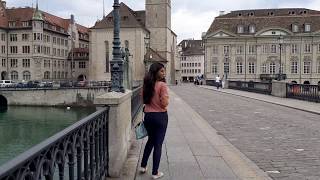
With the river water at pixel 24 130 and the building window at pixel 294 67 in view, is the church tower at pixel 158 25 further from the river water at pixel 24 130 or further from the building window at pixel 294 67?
the river water at pixel 24 130

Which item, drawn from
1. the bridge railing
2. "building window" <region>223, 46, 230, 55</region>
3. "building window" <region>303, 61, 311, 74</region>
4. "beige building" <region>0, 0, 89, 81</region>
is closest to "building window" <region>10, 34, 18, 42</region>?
"beige building" <region>0, 0, 89, 81</region>

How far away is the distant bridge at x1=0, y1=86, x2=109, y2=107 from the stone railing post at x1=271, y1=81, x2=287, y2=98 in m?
42.6

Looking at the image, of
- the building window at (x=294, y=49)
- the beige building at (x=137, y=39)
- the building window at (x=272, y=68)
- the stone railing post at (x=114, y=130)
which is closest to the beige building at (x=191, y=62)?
the beige building at (x=137, y=39)

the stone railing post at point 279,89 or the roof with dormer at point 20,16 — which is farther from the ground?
the roof with dormer at point 20,16

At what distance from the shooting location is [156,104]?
732cm

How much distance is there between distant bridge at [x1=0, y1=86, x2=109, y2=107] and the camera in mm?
75625

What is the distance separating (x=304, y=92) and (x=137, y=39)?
68801 mm

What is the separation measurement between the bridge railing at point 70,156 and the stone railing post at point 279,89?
28.2 m

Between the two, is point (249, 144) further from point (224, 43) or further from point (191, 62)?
point (191, 62)

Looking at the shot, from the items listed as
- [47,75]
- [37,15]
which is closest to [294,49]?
[47,75]

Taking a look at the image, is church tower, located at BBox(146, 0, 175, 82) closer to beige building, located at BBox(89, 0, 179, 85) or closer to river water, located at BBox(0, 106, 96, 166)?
beige building, located at BBox(89, 0, 179, 85)

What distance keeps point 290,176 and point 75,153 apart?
397 cm

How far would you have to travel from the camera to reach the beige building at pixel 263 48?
10144cm

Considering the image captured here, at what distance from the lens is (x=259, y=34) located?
102 m
